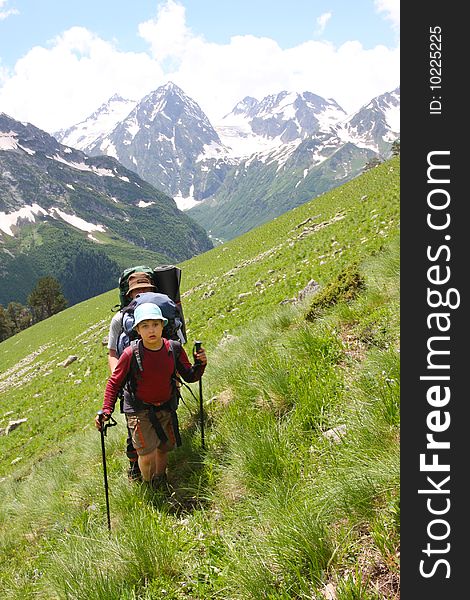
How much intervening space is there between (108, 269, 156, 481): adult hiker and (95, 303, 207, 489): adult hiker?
0.42 meters

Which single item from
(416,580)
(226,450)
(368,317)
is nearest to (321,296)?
(368,317)

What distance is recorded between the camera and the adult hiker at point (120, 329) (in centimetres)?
520

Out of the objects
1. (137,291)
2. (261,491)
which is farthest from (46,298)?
(261,491)

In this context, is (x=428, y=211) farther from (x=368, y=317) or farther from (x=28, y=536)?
(x=28, y=536)

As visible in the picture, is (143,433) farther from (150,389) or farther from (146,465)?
(150,389)

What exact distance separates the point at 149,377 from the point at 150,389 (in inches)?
6.5

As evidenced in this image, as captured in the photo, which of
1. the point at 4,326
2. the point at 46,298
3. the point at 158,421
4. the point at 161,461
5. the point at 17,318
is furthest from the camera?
the point at 17,318

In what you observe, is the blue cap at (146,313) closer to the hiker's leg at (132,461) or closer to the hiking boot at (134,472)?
the hiker's leg at (132,461)

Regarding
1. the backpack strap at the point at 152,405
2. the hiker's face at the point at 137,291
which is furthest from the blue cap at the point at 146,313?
the hiker's face at the point at 137,291

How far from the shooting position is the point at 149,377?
4.59 meters

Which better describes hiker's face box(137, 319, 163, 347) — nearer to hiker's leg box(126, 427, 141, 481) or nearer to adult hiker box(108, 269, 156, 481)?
adult hiker box(108, 269, 156, 481)

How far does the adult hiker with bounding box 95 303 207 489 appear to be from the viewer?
450 cm

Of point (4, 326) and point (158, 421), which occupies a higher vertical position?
point (4, 326)

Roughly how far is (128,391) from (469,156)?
3986 millimetres
